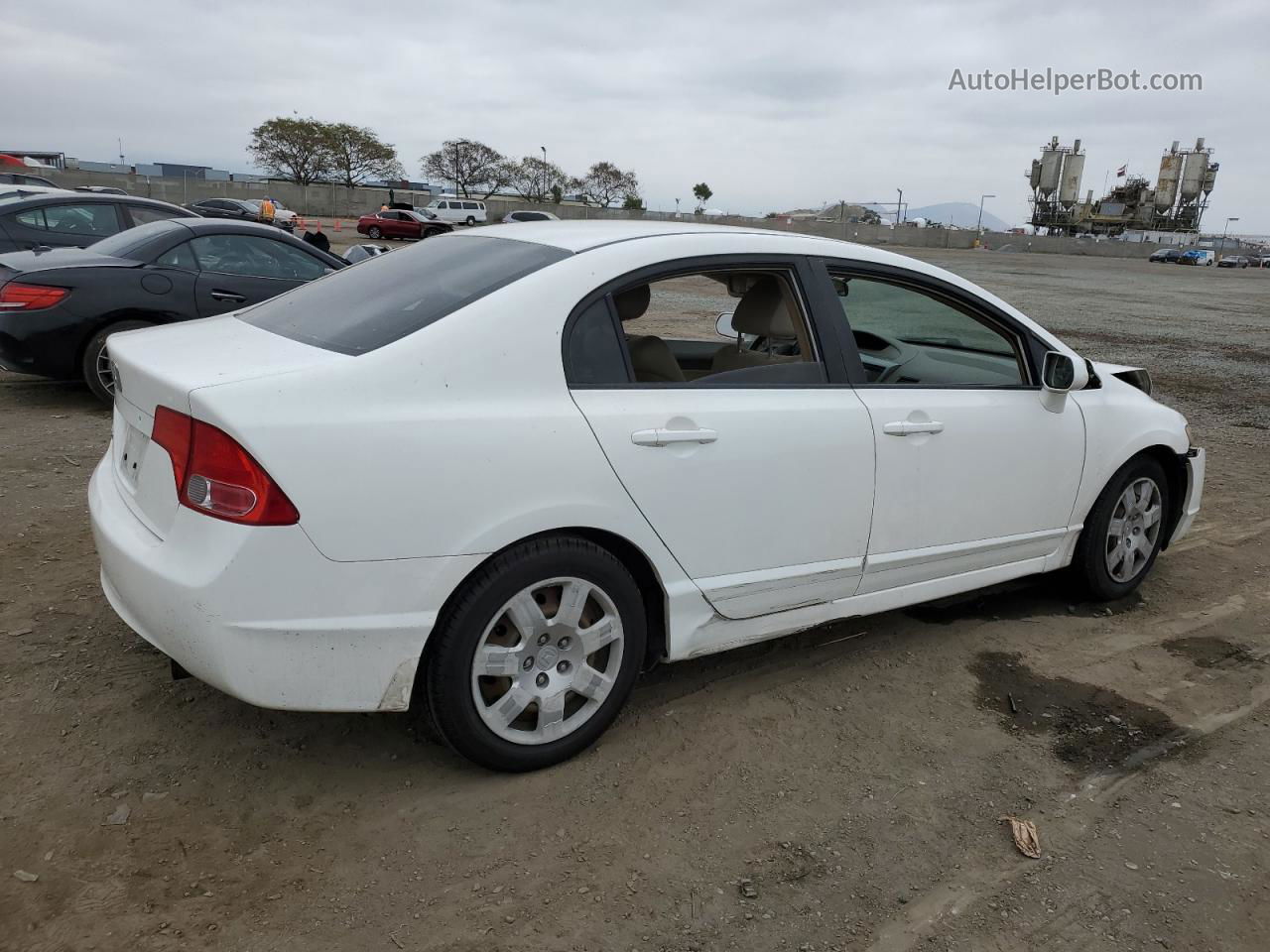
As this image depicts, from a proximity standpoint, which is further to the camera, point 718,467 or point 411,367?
point 718,467

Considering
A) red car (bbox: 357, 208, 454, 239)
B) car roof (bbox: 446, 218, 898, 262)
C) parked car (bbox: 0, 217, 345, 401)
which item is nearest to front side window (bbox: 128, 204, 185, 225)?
parked car (bbox: 0, 217, 345, 401)

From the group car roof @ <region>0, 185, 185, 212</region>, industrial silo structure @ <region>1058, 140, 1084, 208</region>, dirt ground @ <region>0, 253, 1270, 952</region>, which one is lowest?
dirt ground @ <region>0, 253, 1270, 952</region>

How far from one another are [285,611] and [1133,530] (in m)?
3.75

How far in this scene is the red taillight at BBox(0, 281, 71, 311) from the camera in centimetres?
664

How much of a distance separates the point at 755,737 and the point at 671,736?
27cm

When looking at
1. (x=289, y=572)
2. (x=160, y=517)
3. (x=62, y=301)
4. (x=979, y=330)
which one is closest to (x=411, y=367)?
(x=289, y=572)

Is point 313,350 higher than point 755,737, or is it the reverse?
point 313,350

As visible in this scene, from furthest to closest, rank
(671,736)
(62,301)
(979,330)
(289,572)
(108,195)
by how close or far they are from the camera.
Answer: (108,195), (62,301), (979,330), (671,736), (289,572)

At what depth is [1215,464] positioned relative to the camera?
7.20 metres

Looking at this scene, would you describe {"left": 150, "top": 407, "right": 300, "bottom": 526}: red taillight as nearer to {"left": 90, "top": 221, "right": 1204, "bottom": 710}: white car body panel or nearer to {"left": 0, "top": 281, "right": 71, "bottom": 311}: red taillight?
{"left": 90, "top": 221, "right": 1204, "bottom": 710}: white car body panel

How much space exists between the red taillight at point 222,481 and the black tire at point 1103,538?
339cm

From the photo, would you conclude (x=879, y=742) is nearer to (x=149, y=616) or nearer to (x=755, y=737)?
(x=755, y=737)

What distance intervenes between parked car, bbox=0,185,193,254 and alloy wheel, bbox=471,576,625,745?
7503 mm

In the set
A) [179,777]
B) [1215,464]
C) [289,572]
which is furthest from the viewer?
[1215,464]
